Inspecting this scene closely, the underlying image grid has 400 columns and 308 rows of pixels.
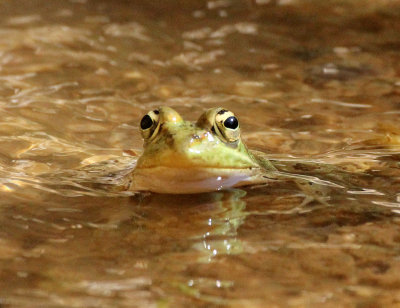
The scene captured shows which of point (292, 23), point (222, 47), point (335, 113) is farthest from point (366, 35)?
point (335, 113)

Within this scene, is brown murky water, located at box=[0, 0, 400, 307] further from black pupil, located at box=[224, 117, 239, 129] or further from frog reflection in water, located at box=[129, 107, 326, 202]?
black pupil, located at box=[224, 117, 239, 129]

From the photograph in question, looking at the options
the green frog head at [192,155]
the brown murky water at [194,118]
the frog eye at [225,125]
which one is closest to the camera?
the brown murky water at [194,118]

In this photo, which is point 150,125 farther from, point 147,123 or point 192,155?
point 192,155

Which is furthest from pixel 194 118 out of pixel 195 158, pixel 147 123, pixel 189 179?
pixel 195 158

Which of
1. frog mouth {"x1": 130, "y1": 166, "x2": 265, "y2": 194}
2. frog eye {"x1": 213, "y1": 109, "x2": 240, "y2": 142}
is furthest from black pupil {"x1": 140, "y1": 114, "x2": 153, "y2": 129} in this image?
frog eye {"x1": 213, "y1": 109, "x2": 240, "y2": 142}

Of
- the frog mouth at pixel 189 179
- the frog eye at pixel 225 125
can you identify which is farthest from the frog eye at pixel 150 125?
the frog eye at pixel 225 125

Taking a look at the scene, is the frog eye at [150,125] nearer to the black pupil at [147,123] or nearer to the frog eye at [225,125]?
the black pupil at [147,123]
